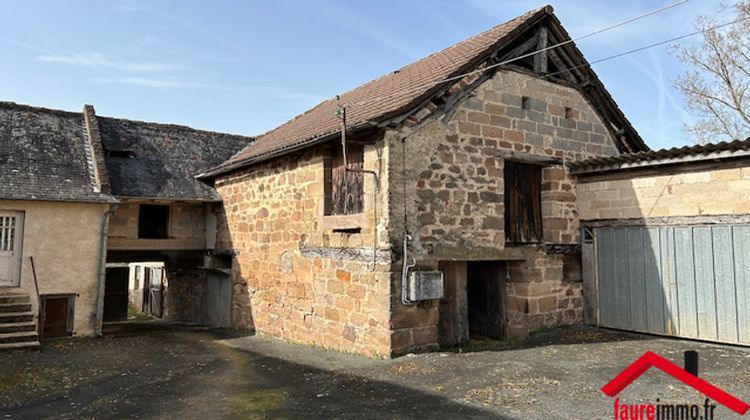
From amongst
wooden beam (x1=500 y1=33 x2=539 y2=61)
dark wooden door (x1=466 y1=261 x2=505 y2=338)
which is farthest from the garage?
wooden beam (x1=500 y1=33 x2=539 y2=61)

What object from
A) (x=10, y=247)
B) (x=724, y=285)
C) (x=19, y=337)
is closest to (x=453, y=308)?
(x=724, y=285)

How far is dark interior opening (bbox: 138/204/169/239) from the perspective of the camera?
13516 millimetres

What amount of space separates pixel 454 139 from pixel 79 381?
6780 millimetres

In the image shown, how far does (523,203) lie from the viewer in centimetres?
969

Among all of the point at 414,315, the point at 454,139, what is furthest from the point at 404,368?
the point at 454,139

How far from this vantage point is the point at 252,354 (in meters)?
8.99

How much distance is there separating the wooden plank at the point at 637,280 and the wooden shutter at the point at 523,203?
5.32ft

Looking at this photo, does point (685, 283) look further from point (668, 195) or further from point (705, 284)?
point (668, 195)

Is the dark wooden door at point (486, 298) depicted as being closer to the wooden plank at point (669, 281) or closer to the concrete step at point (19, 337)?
the wooden plank at point (669, 281)

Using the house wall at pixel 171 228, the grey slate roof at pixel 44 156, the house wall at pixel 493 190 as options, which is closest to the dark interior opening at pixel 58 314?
the house wall at pixel 171 228

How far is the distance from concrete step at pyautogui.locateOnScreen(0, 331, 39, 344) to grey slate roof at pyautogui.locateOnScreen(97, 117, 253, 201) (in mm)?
3693

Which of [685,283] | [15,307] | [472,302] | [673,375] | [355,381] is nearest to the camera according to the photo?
[673,375]

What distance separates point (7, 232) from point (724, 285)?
13582mm

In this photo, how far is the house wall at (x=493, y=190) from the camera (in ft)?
26.1
